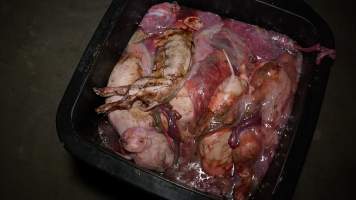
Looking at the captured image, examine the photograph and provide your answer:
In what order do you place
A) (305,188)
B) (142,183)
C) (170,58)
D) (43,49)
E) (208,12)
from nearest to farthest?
(142,183) → (170,58) → (208,12) → (305,188) → (43,49)

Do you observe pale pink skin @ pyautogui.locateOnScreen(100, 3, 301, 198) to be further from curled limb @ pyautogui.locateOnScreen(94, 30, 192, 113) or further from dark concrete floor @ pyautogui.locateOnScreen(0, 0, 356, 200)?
dark concrete floor @ pyautogui.locateOnScreen(0, 0, 356, 200)

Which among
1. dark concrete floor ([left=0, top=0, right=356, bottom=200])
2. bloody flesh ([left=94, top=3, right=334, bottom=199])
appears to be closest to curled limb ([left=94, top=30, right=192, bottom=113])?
bloody flesh ([left=94, top=3, right=334, bottom=199])

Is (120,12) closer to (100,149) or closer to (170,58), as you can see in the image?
(170,58)

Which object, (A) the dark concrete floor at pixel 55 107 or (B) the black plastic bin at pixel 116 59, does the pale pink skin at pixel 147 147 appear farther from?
(A) the dark concrete floor at pixel 55 107

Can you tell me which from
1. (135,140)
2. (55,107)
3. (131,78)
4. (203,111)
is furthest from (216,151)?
(55,107)

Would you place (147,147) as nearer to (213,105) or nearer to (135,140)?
(135,140)

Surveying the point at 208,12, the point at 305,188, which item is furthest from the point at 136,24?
the point at 305,188
